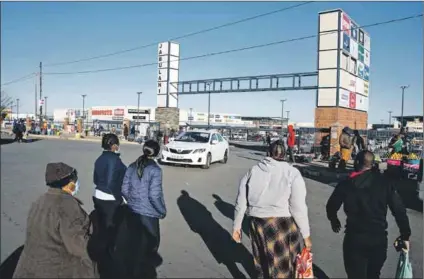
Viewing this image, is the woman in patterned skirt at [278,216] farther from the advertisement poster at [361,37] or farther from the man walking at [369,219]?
the advertisement poster at [361,37]

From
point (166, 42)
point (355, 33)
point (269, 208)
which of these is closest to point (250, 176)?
point (269, 208)

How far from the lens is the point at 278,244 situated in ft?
10.1

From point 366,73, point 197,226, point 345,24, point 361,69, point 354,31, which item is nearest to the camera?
point 197,226

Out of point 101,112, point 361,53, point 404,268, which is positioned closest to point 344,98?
point 361,53

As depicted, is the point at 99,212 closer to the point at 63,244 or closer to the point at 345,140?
the point at 63,244

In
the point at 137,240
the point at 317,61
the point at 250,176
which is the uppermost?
the point at 317,61

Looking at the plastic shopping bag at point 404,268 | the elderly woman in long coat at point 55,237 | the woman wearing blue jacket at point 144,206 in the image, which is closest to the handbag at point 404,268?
the plastic shopping bag at point 404,268

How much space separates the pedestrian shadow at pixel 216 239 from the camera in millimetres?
4102

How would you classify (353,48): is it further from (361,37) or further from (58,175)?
(58,175)

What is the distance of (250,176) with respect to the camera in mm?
3227

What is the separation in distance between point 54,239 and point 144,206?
1.44 metres

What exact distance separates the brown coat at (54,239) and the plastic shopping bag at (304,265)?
176 cm

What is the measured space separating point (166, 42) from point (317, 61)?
493 inches

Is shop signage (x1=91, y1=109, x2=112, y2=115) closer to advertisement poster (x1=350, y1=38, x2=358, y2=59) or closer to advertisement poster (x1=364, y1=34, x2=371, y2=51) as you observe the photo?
advertisement poster (x1=364, y1=34, x2=371, y2=51)
